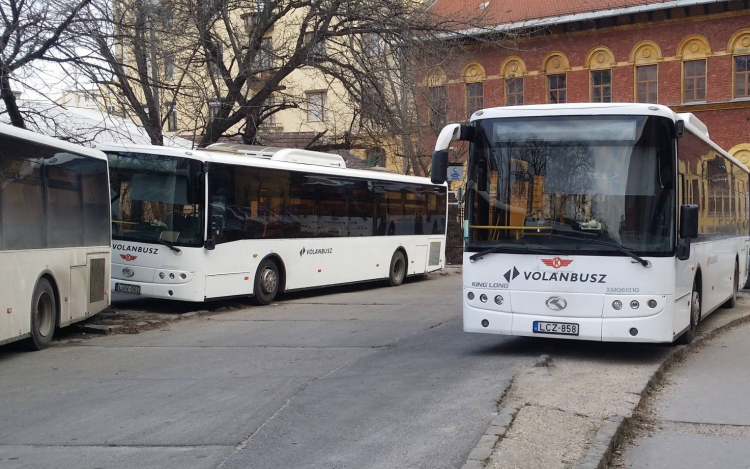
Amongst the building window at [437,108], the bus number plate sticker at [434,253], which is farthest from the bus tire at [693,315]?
the bus number plate sticker at [434,253]

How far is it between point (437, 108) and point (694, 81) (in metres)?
21.1

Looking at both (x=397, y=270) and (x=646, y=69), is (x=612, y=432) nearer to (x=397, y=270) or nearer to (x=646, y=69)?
(x=397, y=270)

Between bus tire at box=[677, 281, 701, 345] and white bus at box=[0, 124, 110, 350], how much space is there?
828 centimetres

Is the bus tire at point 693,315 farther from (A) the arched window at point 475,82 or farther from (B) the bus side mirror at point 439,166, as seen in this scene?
(A) the arched window at point 475,82

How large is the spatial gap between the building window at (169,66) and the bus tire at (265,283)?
15.6 ft

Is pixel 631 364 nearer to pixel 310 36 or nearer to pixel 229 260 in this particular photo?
pixel 229 260

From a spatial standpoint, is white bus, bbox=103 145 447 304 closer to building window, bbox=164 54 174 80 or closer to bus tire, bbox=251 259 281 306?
bus tire, bbox=251 259 281 306

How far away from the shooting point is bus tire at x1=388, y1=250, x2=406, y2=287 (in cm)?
2323

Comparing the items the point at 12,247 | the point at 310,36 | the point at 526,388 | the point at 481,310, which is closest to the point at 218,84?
the point at 310,36

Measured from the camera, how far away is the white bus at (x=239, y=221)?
15969mm

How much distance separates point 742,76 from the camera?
3906cm

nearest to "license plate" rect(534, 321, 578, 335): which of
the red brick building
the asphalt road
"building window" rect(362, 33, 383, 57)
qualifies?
the asphalt road

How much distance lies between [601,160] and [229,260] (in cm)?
848

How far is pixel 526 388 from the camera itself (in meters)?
8.55
